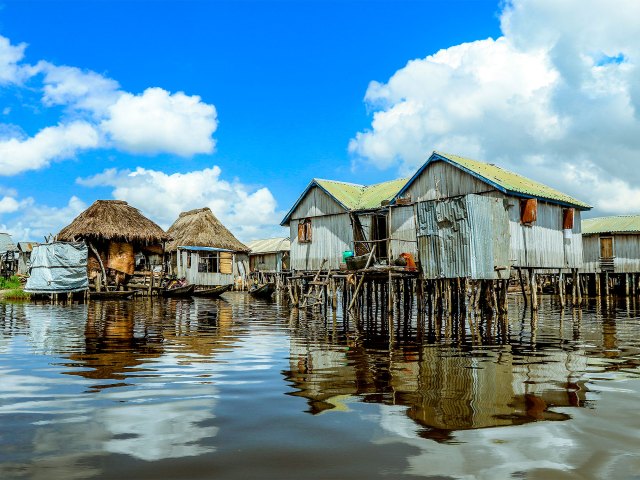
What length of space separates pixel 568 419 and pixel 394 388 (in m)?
2.21

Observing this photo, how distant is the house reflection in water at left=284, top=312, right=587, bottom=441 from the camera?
5.73 m

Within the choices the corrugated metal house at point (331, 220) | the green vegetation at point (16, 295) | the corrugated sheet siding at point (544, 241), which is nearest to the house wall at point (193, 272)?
the green vegetation at point (16, 295)

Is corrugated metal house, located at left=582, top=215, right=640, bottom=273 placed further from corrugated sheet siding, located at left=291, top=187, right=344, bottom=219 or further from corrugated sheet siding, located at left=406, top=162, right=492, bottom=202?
corrugated sheet siding, located at left=406, top=162, right=492, bottom=202

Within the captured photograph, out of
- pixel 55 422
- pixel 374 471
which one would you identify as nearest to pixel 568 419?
pixel 374 471

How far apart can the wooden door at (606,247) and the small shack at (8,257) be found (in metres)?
51.8

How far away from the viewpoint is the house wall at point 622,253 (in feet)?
132

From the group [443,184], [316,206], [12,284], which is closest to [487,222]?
[443,184]

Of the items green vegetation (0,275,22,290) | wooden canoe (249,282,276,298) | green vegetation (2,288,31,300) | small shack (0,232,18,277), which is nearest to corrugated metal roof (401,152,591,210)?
wooden canoe (249,282,276,298)

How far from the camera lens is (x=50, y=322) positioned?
17641 mm

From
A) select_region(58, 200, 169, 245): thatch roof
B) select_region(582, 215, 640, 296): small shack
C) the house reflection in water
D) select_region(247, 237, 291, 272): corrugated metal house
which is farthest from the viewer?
select_region(247, 237, 291, 272): corrugated metal house

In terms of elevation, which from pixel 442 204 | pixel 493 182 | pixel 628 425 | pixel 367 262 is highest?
pixel 493 182

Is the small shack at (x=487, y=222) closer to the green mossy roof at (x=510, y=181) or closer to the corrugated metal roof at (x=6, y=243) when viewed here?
the green mossy roof at (x=510, y=181)

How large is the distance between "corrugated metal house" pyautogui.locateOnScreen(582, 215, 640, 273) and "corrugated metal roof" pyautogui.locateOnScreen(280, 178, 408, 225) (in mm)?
20191

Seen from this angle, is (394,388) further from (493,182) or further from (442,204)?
(493,182)
